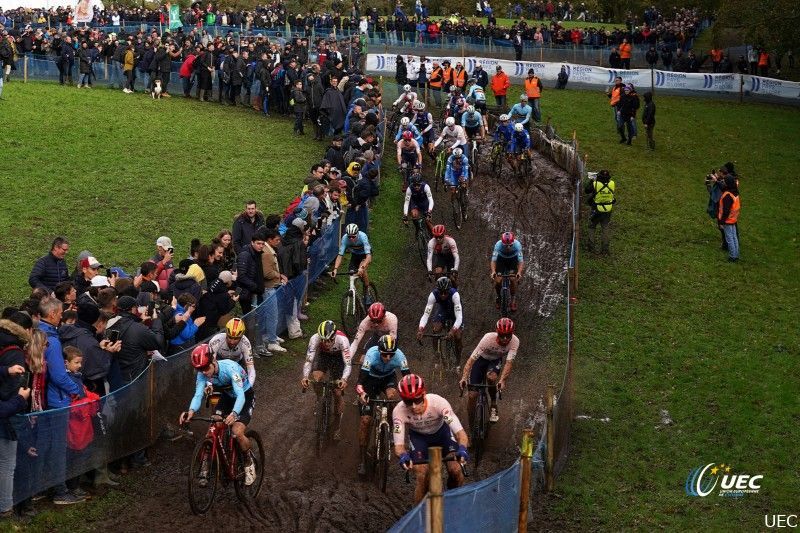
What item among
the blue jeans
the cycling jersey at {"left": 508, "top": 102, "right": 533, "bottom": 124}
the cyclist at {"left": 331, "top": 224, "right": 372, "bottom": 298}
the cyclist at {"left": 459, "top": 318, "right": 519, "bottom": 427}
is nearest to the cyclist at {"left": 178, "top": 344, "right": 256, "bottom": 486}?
the cyclist at {"left": 459, "top": 318, "right": 519, "bottom": 427}

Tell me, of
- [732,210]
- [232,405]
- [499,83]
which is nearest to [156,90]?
[499,83]

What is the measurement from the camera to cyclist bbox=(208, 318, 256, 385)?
1448 centimetres

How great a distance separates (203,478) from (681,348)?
40.5 feet

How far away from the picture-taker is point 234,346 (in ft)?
47.9

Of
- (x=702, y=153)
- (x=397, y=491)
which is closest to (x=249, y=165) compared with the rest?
(x=702, y=153)

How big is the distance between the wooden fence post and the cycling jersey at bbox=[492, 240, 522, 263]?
12.5 metres

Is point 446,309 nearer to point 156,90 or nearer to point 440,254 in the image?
point 440,254

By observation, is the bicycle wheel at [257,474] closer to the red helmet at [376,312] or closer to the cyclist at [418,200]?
the red helmet at [376,312]

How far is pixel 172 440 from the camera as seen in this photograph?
1584 cm

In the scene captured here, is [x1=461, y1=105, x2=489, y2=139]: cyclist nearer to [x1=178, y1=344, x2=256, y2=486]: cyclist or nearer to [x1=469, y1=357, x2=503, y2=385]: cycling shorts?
[x1=469, y1=357, x2=503, y2=385]: cycling shorts

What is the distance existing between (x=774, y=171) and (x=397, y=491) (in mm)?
28726

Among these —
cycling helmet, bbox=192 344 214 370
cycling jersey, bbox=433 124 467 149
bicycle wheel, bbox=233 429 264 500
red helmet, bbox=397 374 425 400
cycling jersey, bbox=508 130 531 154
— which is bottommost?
bicycle wheel, bbox=233 429 264 500

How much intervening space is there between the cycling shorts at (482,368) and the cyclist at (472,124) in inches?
686

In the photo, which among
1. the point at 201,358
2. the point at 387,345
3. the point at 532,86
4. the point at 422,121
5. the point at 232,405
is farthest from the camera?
the point at 532,86
